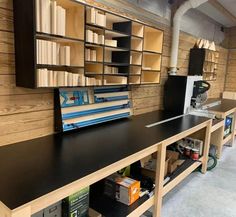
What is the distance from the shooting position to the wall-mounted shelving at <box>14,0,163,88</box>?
1505 millimetres

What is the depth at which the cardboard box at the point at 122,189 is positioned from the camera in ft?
6.00

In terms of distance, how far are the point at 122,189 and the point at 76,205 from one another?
42 centimetres

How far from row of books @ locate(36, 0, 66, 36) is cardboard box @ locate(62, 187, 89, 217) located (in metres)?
1.15

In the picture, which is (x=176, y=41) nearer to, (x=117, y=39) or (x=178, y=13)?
(x=178, y=13)

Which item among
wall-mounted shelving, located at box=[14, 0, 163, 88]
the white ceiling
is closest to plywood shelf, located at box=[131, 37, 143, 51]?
wall-mounted shelving, located at box=[14, 0, 163, 88]

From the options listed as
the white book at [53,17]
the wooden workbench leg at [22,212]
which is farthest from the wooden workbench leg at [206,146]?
the wooden workbench leg at [22,212]

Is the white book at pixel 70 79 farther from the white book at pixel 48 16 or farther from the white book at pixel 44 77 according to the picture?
the white book at pixel 48 16

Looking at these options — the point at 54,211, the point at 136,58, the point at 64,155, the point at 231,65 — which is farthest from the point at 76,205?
the point at 231,65

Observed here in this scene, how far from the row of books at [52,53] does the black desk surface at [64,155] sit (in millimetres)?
620

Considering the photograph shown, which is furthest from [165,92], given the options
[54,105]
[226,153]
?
[54,105]

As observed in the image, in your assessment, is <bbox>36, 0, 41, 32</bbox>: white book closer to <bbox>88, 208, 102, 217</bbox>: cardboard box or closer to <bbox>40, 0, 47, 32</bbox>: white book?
<bbox>40, 0, 47, 32</bbox>: white book

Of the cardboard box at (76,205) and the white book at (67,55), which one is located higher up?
the white book at (67,55)

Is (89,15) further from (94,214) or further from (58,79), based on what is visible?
(94,214)

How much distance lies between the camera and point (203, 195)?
102 inches
